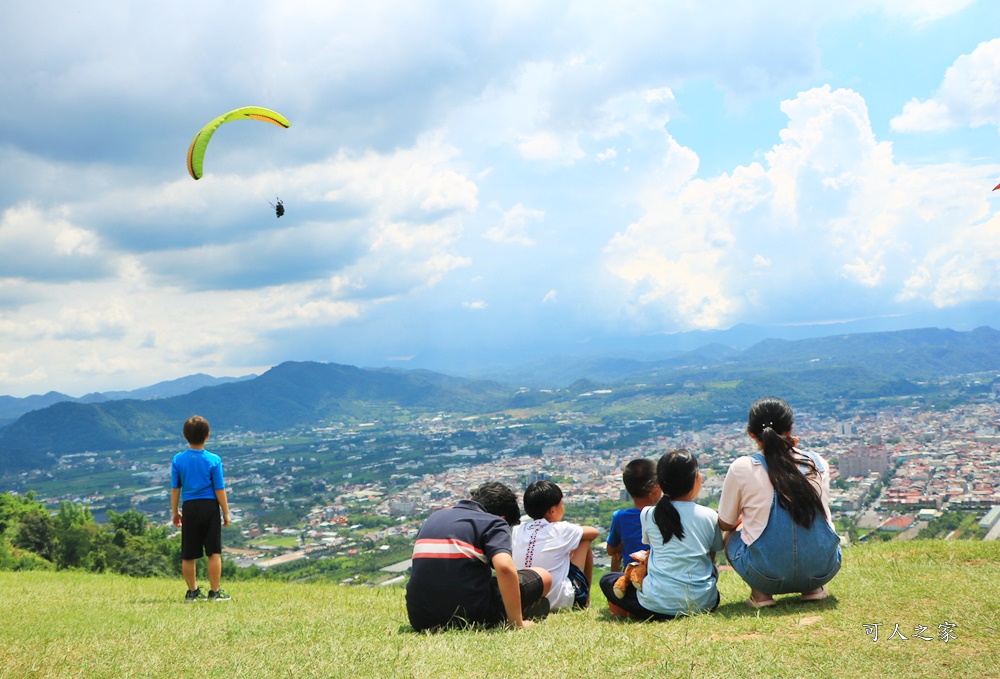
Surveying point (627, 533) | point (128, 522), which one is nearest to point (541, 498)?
point (627, 533)

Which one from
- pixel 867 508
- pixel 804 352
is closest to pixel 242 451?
pixel 867 508

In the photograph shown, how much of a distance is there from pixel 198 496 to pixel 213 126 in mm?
8125

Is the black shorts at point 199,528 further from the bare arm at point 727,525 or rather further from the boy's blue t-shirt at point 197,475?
the bare arm at point 727,525

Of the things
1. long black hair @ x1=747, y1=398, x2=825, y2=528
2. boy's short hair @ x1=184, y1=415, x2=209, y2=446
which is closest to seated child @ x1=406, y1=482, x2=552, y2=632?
long black hair @ x1=747, y1=398, x2=825, y2=528

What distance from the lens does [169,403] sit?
154 metres

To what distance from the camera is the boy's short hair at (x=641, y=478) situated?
543 cm

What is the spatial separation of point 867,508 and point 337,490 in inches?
2075

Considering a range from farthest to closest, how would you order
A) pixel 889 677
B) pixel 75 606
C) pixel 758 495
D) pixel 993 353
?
pixel 993 353, pixel 75 606, pixel 758 495, pixel 889 677

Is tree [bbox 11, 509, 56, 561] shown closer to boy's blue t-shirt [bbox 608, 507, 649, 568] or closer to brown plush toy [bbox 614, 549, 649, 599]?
boy's blue t-shirt [bbox 608, 507, 649, 568]

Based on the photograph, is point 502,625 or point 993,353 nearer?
point 502,625

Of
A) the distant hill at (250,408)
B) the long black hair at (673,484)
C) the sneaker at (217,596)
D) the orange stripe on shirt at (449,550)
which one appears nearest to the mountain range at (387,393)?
the distant hill at (250,408)

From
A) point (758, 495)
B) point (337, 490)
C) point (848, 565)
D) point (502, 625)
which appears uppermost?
point (758, 495)

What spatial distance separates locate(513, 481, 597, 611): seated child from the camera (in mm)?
5562

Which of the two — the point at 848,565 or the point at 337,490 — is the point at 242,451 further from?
the point at 848,565
